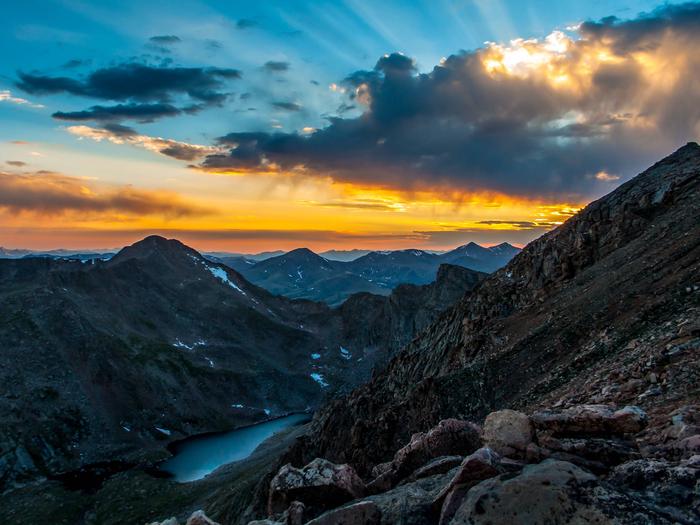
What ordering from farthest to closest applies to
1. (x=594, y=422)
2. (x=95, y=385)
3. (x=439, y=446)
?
1. (x=95, y=385)
2. (x=439, y=446)
3. (x=594, y=422)

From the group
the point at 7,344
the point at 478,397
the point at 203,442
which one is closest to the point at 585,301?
the point at 478,397

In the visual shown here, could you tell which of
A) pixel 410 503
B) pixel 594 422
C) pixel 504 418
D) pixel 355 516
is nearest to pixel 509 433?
pixel 504 418

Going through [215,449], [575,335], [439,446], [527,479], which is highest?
[527,479]

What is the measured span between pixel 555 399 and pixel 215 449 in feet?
450

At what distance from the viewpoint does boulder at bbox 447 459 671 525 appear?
894cm

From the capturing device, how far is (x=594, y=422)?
13586 mm

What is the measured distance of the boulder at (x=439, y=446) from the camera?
17688mm

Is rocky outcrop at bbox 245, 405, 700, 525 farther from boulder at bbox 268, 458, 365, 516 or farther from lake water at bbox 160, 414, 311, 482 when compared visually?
lake water at bbox 160, 414, 311, 482

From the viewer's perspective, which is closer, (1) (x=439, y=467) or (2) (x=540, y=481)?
(2) (x=540, y=481)

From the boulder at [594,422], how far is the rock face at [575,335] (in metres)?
0.07

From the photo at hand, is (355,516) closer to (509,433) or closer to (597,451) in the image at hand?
(509,433)

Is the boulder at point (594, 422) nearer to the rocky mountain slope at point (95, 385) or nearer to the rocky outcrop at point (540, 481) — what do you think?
the rocky outcrop at point (540, 481)

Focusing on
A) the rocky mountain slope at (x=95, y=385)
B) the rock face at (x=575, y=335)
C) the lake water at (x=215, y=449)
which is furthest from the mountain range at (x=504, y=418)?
the lake water at (x=215, y=449)

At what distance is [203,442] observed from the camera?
149750 millimetres
